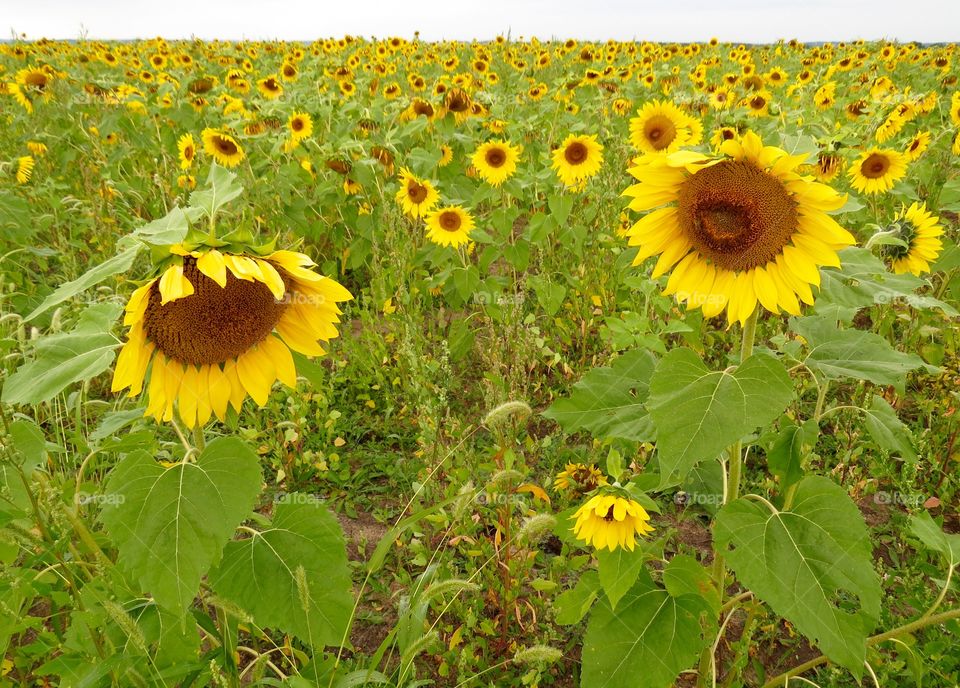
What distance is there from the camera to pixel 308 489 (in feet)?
9.96

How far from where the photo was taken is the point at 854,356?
1561 mm

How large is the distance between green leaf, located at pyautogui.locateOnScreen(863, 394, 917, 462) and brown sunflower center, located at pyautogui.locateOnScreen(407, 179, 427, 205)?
3.24 metres

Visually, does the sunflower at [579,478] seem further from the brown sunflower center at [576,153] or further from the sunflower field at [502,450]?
A: the brown sunflower center at [576,153]

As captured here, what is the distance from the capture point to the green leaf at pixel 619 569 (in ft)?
5.16

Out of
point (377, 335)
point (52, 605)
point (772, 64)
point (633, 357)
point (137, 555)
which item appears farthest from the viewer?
point (772, 64)

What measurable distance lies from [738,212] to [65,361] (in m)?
1.59

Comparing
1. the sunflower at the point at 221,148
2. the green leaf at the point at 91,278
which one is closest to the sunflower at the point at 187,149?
the sunflower at the point at 221,148

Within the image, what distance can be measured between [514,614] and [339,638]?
1.21 metres

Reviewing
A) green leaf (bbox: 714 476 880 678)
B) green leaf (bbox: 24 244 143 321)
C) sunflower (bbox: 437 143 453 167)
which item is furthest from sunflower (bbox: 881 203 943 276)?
sunflower (bbox: 437 143 453 167)

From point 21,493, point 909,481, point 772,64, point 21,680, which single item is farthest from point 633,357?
point 772,64

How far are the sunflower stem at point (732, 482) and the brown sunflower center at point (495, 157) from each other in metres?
3.23

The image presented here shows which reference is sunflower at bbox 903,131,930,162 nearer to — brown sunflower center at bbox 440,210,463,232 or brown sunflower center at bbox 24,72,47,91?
brown sunflower center at bbox 440,210,463,232

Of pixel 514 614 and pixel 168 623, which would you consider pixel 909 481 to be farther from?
pixel 168 623

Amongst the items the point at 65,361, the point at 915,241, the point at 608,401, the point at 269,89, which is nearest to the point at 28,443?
the point at 65,361
